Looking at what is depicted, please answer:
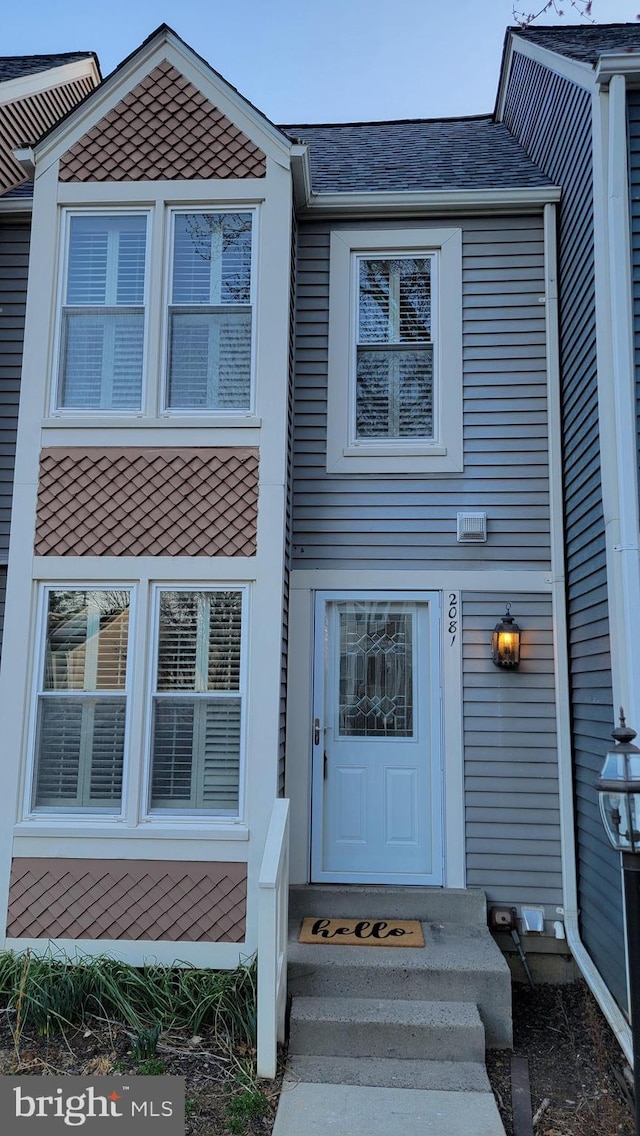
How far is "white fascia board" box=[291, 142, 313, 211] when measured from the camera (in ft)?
16.5

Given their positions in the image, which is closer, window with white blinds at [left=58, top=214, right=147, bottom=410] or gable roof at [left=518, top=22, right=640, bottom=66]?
window with white blinds at [left=58, top=214, right=147, bottom=410]

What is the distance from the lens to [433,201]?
17.9 feet

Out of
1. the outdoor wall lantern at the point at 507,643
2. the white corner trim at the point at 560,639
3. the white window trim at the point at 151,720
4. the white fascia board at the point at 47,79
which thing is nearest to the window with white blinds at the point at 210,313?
the white window trim at the point at 151,720

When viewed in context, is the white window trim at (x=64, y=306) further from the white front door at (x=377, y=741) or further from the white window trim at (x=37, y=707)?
the white front door at (x=377, y=741)

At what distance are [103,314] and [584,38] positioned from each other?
186 inches

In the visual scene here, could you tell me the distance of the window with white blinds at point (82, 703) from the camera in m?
4.66

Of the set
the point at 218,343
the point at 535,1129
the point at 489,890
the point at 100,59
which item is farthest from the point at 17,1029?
the point at 100,59

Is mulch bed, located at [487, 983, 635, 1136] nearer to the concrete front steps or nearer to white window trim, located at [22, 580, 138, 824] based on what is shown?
the concrete front steps

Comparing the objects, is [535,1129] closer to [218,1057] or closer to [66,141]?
[218,1057]

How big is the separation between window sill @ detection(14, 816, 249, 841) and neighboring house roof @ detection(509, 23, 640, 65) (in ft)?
18.0

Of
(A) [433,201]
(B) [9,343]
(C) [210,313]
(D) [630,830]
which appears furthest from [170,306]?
(D) [630,830]

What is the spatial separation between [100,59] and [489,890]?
9.50 meters

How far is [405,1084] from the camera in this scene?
3547mm

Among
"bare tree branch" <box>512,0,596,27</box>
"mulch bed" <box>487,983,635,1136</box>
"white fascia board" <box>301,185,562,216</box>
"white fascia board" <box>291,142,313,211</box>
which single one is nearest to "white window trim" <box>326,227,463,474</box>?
"white fascia board" <box>301,185,562,216</box>
